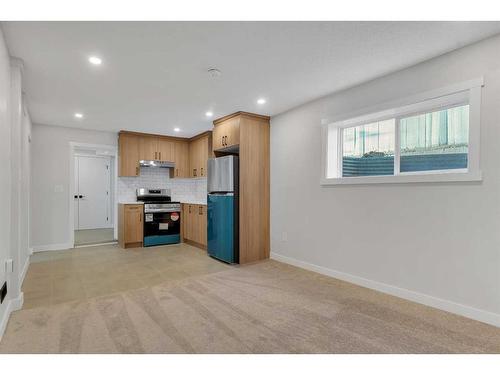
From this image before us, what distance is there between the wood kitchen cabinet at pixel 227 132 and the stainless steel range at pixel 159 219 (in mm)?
1935

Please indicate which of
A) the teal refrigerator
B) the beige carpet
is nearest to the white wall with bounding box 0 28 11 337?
the beige carpet

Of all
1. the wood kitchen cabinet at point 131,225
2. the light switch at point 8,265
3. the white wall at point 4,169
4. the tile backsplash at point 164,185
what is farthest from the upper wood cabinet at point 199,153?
the light switch at point 8,265

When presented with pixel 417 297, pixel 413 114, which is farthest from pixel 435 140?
pixel 417 297


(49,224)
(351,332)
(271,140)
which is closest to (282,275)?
(351,332)

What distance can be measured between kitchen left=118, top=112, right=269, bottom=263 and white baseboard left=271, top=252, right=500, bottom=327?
110 cm

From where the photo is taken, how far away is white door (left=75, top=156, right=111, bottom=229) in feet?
25.3

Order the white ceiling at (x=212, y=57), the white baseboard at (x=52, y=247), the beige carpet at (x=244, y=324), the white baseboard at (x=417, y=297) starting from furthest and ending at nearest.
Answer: the white baseboard at (x=52, y=247) → the white baseboard at (x=417, y=297) → the white ceiling at (x=212, y=57) → the beige carpet at (x=244, y=324)

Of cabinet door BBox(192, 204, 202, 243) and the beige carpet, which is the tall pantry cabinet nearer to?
the beige carpet

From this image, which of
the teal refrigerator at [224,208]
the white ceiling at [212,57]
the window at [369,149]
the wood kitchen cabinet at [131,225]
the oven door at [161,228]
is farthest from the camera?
the oven door at [161,228]

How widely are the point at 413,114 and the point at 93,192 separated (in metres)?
8.06

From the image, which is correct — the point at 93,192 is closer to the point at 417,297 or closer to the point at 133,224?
the point at 133,224

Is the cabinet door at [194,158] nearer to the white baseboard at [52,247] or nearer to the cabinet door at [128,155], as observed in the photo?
the cabinet door at [128,155]

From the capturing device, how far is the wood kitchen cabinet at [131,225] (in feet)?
17.5

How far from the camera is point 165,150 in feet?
19.8
